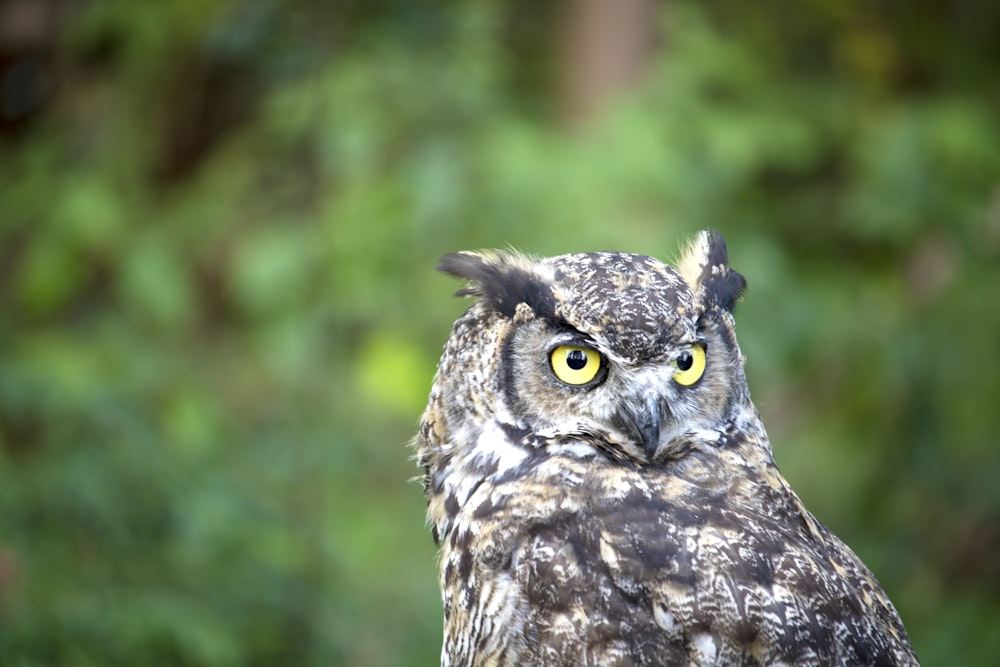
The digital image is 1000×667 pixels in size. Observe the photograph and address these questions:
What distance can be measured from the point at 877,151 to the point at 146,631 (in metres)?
2.90

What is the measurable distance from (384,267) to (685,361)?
71.7 inches

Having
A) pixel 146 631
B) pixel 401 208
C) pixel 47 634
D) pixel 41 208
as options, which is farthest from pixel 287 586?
pixel 41 208

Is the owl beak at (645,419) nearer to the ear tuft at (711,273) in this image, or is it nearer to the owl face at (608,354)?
the owl face at (608,354)

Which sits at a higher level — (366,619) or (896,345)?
(896,345)

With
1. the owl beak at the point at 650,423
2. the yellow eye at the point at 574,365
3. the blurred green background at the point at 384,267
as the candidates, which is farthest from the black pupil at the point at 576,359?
the blurred green background at the point at 384,267

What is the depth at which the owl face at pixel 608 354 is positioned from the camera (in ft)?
5.19

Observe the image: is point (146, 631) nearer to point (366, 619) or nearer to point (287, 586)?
point (287, 586)

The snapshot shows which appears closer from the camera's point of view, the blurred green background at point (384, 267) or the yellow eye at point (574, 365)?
the yellow eye at point (574, 365)

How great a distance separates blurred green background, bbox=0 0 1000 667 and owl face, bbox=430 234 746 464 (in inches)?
53.0

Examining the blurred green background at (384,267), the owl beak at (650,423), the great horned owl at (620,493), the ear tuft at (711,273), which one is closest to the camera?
the great horned owl at (620,493)

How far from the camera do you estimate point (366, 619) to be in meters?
3.55

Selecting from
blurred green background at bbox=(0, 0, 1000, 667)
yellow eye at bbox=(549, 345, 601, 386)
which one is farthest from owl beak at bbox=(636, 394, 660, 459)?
blurred green background at bbox=(0, 0, 1000, 667)

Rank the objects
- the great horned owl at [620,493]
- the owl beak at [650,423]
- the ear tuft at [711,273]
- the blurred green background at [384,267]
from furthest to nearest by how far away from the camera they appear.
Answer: the blurred green background at [384,267] → the ear tuft at [711,273] → the owl beak at [650,423] → the great horned owl at [620,493]

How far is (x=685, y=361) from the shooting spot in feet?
5.40
